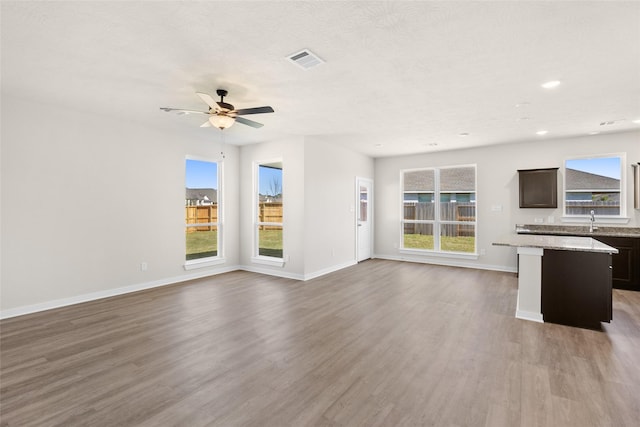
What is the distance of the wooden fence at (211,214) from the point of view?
236 inches

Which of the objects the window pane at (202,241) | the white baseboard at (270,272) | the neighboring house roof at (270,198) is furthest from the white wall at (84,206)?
the neighboring house roof at (270,198)

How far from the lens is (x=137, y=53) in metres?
2.71

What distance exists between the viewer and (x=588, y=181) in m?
5.80

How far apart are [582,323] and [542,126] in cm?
321

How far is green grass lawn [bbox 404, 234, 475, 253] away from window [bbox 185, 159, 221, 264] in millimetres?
4753

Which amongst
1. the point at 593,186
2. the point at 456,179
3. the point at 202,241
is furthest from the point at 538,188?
the point at 202,241

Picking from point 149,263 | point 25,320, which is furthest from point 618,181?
point 25,320

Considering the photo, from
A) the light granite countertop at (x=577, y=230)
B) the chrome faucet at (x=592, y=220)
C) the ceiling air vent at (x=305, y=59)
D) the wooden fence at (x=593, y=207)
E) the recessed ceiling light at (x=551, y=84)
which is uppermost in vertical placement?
the ceiling air vent at (x=305, y=59)

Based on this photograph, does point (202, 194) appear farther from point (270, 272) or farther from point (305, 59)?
point (305, 59)

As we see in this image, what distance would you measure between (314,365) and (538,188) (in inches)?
230

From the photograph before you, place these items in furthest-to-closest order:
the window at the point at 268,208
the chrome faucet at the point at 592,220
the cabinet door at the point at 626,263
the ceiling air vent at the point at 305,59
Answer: the window at the point at 268,208 → the chrome faucet at the point at 592,220 → the cabinet door at the point at 626,263 → the ceiling air vent at the point at 305,59

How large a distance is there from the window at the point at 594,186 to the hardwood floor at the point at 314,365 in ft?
6.57

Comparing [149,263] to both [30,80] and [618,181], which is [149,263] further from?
[618,181]

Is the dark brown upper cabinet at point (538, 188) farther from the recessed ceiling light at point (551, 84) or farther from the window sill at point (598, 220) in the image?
the recessed ceiling light at point (551, 84)
